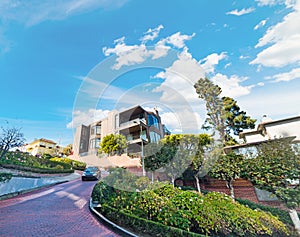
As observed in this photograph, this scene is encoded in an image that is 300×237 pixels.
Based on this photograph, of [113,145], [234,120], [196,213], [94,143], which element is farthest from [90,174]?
[234,120]

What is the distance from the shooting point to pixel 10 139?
1038cm

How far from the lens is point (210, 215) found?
4.26 meters

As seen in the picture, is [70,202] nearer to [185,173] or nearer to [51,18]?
[185,173]

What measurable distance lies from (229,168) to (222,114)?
11664 millimetres

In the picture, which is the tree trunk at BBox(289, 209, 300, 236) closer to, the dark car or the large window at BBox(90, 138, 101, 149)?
the dark car

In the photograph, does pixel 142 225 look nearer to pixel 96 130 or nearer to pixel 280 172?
pixel 280 172

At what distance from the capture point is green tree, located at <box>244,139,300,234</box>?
614 cm

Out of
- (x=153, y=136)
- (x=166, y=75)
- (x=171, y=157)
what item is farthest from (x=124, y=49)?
(x=153, y=136)

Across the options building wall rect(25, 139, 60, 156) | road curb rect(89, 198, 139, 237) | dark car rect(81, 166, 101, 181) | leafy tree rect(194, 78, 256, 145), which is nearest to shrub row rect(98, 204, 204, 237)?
road curb rect(89, 198, 139, 237)

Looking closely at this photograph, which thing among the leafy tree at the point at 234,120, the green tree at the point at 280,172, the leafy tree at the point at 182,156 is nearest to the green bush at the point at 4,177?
the leafy tree at the point at 182,156

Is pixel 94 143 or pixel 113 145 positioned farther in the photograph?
pixel 94 143

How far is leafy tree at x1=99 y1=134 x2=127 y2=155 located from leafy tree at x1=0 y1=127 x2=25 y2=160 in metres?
6.19

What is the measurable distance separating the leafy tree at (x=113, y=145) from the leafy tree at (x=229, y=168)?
353 inches

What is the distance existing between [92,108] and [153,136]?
1588cm
